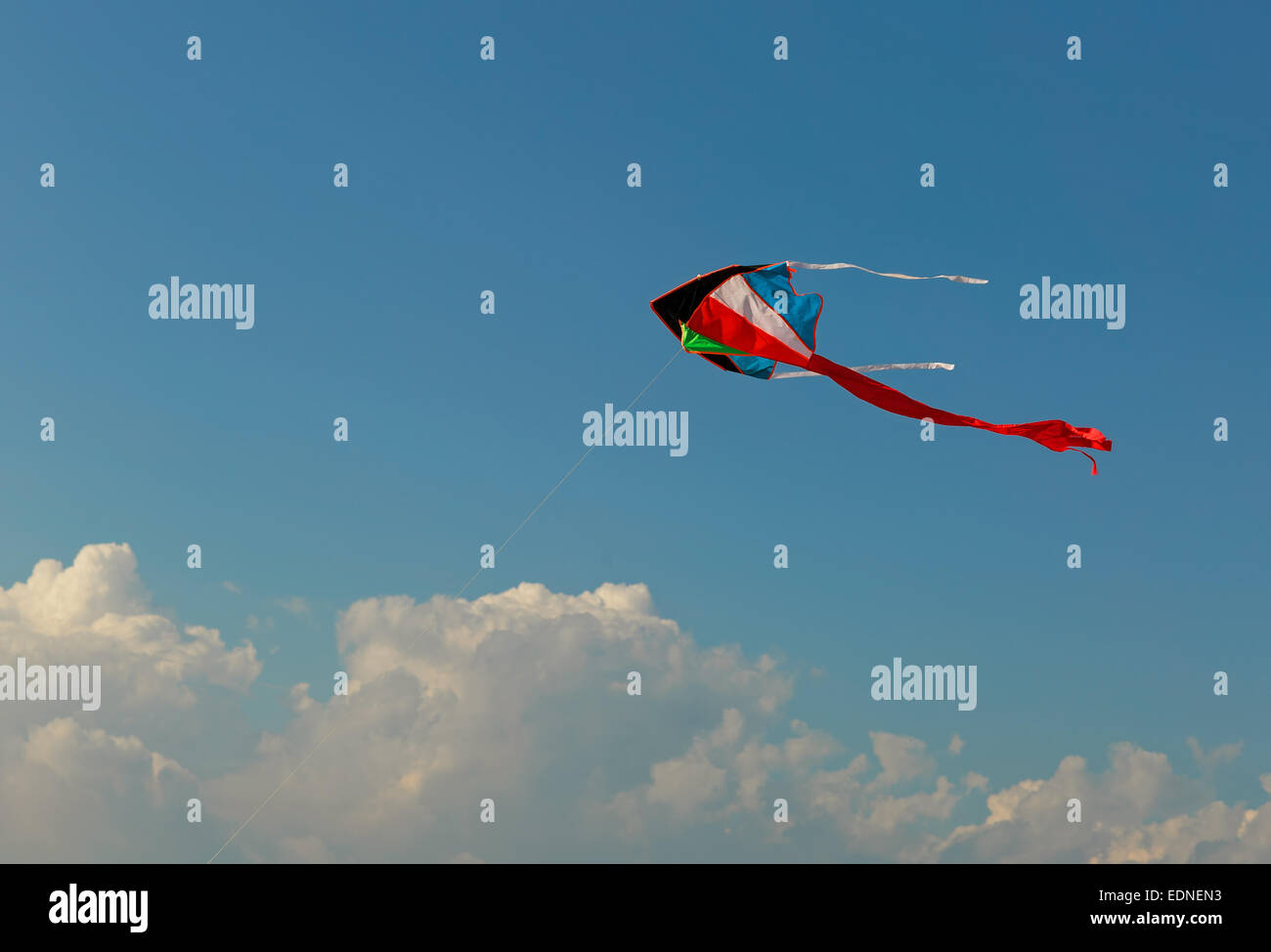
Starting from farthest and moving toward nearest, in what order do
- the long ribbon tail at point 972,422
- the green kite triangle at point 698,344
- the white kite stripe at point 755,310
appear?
the green kite triangle at point 698,344 < the white kite stripe at point 755,310 < the long ribbon tail at point 972,422

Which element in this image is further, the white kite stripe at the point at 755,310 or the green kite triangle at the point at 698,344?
the green kite triangle at the point at 698,344

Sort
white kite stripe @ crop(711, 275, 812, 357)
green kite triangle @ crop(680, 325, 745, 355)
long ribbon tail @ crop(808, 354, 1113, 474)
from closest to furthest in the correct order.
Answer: long ribbon tail @ crop(808, 354, 1113, 474)
white kite stripe @ crop(711, 275, 812, 357)
green kite triangle @ crop(680, 325, 745, 355)

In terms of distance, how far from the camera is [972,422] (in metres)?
39.3

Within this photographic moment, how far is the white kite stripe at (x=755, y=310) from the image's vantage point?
4475cm

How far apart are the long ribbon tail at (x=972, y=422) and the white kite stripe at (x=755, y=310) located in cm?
230

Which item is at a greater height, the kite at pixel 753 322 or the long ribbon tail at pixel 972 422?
the kite at pixel 753 322

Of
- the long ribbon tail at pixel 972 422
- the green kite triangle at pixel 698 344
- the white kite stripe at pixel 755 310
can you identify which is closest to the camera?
the long ribbon tail at pixel 972 422

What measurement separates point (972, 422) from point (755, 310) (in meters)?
9.83

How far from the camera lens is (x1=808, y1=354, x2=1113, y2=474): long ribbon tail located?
4025 cm

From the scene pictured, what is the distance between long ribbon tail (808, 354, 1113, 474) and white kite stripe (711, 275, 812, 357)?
230cm
